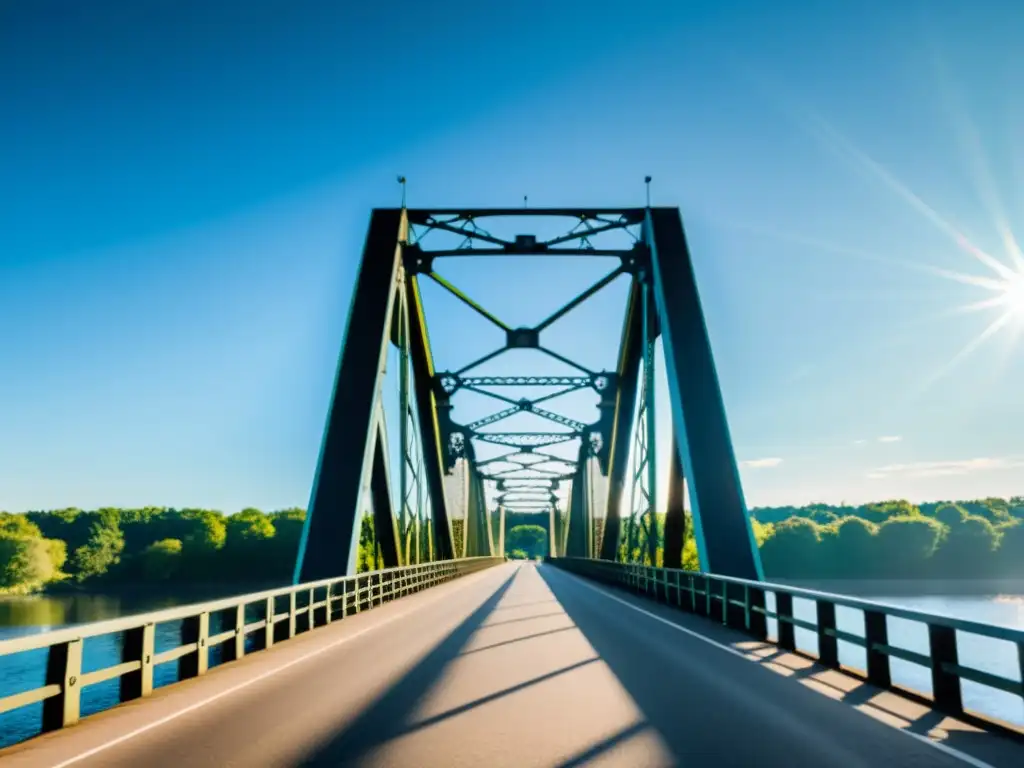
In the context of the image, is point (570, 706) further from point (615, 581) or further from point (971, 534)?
point (971, 534)

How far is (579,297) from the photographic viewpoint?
1014 inches

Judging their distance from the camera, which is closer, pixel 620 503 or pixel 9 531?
pixel 620 503

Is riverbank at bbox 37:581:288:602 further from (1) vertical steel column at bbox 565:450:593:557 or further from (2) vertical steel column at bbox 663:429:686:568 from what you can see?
(2) vertical steel column at bbox 663:429:686:568

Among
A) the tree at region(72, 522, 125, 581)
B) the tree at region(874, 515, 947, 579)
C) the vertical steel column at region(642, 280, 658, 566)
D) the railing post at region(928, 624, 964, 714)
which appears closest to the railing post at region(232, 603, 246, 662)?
the railing post at region(928, 624, 964, 714)

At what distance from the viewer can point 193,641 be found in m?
8.98

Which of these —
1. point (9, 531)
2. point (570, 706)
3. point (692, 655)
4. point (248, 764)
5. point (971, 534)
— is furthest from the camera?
point (971, 534)

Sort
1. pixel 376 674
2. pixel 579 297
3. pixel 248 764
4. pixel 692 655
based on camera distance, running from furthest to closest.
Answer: pixel 579 297
pixel 692 655
pixel 376 674
pixel 248 764

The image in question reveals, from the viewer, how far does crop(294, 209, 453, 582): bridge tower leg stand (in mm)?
15680

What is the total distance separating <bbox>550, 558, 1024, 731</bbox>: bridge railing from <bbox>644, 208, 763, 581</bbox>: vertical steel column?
1.97 feet

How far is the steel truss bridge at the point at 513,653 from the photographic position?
18.8 ft

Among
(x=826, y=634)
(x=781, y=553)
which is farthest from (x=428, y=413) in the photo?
(x=781, y=553)

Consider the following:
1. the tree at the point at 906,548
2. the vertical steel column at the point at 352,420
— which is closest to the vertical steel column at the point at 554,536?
the tree at the point at 906,548

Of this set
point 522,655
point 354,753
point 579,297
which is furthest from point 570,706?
point 579,297

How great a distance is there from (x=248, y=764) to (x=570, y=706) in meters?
2.83
